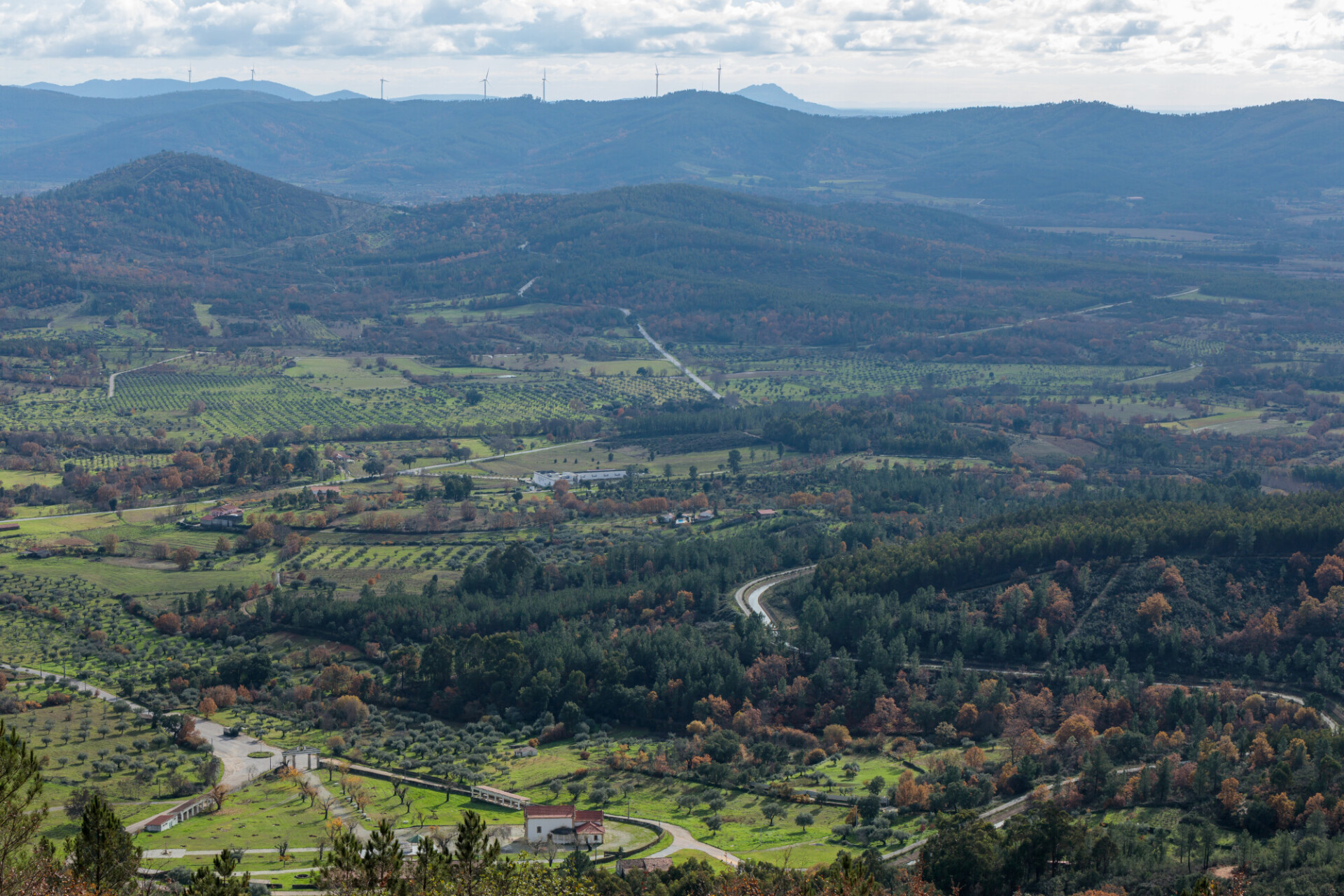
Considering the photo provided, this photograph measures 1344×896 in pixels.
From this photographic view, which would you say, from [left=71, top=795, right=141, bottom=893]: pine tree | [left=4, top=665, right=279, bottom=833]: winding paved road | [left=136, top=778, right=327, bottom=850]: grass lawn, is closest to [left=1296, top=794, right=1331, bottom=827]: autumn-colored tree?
[left=136, top=778, right=327, bottom=850]: grass lawn

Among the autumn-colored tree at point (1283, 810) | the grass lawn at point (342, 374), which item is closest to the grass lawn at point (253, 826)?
the autumn-colored tree at point (1283, 810)

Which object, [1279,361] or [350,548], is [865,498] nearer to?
[350,548]

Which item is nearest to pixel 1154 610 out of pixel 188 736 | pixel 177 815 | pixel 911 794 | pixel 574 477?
pixel 911 794

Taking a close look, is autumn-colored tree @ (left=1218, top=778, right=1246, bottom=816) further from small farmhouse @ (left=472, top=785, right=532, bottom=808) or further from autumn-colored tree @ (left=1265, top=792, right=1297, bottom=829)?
small farmhouse @ (left=472, top=785, right=532, bottom=808)

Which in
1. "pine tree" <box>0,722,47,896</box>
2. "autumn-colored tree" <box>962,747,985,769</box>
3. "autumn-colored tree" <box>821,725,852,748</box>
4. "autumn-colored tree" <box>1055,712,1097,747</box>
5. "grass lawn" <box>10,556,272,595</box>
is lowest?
Result: "grass lawn" <box>10,556,272,595</box>

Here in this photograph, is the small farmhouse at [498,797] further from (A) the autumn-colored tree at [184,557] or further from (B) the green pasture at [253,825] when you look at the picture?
(A) the autumn-colored tree at [184,557]

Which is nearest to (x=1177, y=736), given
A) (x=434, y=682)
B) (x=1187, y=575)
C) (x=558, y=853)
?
(x=1187, y=575)

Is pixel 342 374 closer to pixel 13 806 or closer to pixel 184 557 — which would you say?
pixel 184 557

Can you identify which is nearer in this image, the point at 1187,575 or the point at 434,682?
the point at 434,682
